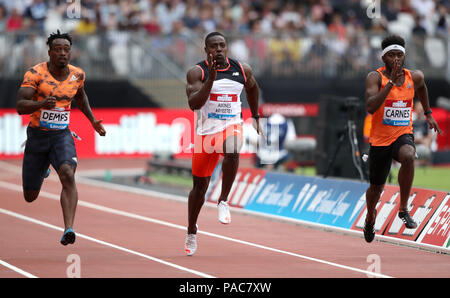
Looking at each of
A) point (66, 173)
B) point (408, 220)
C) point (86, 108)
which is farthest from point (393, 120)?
point (66, 173)

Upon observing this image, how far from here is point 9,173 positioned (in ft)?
81.0

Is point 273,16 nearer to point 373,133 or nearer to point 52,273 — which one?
point 373,133

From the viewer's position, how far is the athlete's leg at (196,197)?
1195 cm

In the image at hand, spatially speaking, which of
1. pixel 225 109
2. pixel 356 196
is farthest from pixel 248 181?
pixel 225 109

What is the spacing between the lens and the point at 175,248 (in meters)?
12.8

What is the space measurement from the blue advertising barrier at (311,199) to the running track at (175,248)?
12.6 inches

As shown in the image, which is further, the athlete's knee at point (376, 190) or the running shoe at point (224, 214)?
the athlete's knee at point (376, 190)

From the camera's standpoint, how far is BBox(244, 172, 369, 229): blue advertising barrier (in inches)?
585

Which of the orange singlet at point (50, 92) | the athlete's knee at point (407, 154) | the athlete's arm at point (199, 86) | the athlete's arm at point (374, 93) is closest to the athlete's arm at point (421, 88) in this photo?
the athlete's knee at point (407, 154)

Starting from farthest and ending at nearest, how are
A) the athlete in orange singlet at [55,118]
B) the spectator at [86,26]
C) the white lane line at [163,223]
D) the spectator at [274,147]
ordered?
the spectator at [86,26] < the spectator at [274,147] < the athlete in orange singlet at [55,118] < the white lane line at [163,223]

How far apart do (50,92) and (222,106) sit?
2049mm

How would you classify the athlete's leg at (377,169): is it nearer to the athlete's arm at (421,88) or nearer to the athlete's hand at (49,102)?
the athlete's arm at (421,88)
